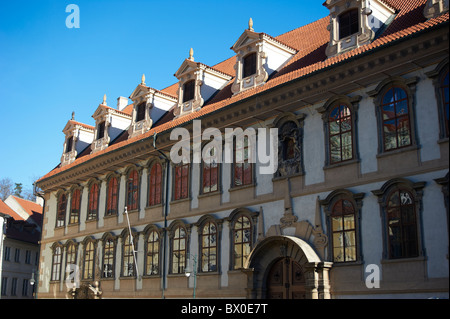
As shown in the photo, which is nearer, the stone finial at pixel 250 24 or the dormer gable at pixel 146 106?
the stone finial at pixel 250 24

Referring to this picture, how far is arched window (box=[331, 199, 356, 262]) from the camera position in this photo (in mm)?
19578

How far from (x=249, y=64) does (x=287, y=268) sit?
30.2 ft

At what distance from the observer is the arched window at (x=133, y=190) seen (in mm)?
29688

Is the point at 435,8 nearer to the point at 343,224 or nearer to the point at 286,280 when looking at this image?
the point at 343,224

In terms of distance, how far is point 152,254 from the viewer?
1094 inches

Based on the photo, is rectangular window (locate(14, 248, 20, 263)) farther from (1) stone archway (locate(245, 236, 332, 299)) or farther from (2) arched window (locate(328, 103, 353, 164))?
(2) arched window (locate(328, 103, 353, 164))

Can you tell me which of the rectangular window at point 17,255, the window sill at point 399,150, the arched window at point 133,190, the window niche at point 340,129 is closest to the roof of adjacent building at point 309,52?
the window niche at point 340,129

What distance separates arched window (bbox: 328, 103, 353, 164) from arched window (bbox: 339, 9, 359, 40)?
2958mm

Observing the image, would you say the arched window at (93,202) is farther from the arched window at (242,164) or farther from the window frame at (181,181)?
the arched window at (242,164)

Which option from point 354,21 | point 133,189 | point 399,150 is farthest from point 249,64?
point 133,189

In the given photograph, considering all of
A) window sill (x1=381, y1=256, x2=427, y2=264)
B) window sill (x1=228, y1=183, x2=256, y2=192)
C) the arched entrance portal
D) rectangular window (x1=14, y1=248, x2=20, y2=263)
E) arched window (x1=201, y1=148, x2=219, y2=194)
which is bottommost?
the arched entrance portal

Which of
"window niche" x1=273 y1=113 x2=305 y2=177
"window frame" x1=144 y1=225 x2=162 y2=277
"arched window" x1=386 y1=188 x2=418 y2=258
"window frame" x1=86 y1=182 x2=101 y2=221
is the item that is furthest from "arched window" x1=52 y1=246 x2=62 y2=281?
"arched window" x1=386 y1=188 x2=418 y2=258

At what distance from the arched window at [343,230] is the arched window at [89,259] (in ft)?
52.3

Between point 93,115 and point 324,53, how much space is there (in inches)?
671
